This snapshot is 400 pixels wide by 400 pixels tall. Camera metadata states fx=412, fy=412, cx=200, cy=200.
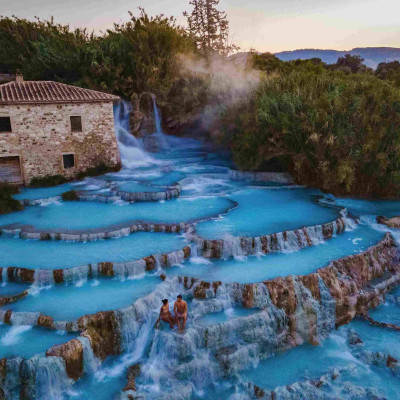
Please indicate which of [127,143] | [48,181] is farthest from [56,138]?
[127,143]

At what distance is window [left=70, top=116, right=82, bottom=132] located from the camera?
23144 mm

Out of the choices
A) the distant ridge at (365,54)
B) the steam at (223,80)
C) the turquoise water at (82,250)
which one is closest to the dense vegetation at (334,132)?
the steam at (223,80)

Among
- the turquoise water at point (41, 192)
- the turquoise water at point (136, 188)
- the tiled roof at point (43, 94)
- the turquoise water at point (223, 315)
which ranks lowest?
the turquoise water at point (223, 315)

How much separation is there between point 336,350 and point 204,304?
383 centimetres

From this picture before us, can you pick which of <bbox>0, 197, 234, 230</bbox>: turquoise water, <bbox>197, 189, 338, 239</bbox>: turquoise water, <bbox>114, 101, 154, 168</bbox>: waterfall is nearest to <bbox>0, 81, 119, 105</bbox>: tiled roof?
<bbox>114, 101, 154, 168</bbox>: waterfall

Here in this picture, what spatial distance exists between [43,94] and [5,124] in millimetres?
2646

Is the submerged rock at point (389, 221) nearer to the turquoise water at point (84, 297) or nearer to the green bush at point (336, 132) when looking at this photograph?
the green bush at point (336, 132)

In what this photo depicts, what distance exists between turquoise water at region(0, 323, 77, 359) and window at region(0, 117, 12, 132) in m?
13.8

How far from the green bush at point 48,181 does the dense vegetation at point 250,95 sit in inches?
391

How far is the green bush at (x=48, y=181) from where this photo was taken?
22594mm

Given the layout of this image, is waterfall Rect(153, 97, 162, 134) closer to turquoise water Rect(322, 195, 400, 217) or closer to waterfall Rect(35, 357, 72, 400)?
turquoise water Rect(322, 195, 400, 217)

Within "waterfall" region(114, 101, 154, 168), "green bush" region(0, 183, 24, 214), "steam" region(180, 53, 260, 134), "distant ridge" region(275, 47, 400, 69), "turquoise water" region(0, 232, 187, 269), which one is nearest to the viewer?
"turquoise water" region(0, 232, 187, 269)

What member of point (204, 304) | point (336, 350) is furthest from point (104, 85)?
point (336, 350)

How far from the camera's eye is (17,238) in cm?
1558
